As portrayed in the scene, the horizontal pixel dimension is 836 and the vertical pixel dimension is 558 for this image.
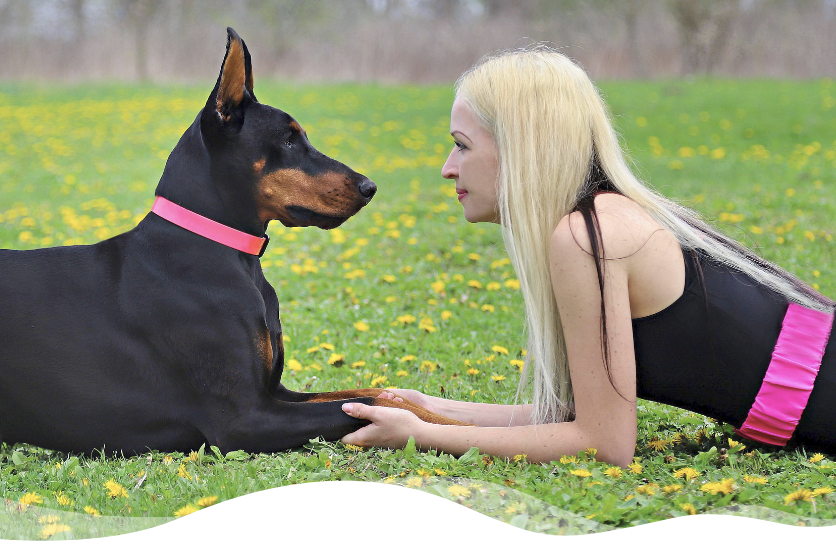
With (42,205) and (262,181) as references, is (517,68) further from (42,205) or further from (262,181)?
(42,205)

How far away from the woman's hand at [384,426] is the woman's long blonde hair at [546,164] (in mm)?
531

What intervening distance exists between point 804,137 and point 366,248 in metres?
8.79

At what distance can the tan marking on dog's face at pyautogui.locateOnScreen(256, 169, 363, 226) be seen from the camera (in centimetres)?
324

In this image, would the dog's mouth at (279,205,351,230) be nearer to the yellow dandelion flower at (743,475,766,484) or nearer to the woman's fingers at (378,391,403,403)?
the woman's fingers at (378,391,403,403)

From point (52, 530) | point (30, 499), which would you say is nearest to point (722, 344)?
→ point (52, 530)

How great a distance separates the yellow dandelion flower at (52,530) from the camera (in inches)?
102

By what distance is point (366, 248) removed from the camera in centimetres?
705

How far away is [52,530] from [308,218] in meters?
1.42

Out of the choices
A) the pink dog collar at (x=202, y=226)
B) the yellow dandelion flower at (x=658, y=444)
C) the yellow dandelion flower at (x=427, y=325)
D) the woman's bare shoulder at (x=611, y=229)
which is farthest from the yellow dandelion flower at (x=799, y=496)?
the yellow dandelion flower at (x=427, y=325)

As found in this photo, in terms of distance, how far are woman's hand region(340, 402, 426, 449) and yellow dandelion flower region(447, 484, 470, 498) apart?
39 centimetres

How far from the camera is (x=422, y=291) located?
576cm

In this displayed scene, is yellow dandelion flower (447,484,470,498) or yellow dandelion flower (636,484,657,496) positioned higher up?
yellow dandelion flower (636,484,657,496)

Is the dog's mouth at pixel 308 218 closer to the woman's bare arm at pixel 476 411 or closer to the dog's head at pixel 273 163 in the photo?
the dog's head at pixel 273 163

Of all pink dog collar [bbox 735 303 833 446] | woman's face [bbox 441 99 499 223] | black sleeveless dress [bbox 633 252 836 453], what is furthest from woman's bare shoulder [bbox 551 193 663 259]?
pink dog collar [bbox 735 303 833 446]
